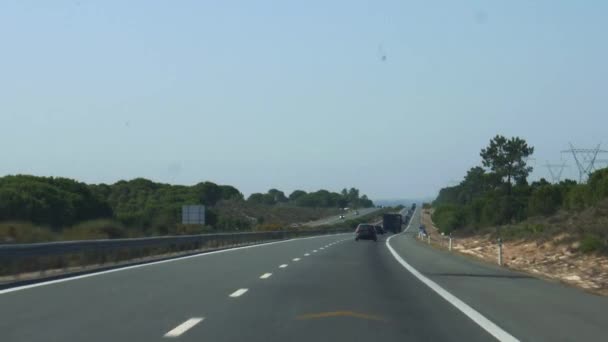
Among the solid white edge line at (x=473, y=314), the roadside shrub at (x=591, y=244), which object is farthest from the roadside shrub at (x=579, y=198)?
the solid white edge line at (x=473, y=314)

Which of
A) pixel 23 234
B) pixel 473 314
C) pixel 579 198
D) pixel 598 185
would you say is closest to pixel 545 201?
pixel 579 198

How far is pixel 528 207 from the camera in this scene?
95188 mm

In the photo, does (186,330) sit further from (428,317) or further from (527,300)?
(527,300)

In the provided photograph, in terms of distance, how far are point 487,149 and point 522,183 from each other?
6.80 metres

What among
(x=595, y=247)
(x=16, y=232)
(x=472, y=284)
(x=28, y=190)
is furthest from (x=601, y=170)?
(x=472, y=284)

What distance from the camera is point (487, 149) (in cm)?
13425

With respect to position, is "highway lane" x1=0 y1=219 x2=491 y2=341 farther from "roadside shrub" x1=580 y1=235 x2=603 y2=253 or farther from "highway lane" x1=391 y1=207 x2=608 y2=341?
"roadside shrub" x1=580 y1=235 x2=603 y2=253

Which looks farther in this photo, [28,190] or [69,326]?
[28,190]

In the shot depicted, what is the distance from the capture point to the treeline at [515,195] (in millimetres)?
72269

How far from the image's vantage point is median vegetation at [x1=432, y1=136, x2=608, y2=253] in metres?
48.8

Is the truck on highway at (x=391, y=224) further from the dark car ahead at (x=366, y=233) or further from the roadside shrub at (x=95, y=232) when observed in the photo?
the roadside shrub at (x=95, y=232)

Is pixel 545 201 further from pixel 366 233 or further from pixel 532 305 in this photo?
pixel 532 305

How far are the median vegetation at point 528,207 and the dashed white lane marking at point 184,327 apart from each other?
27342mm

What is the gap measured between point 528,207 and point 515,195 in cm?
2305
